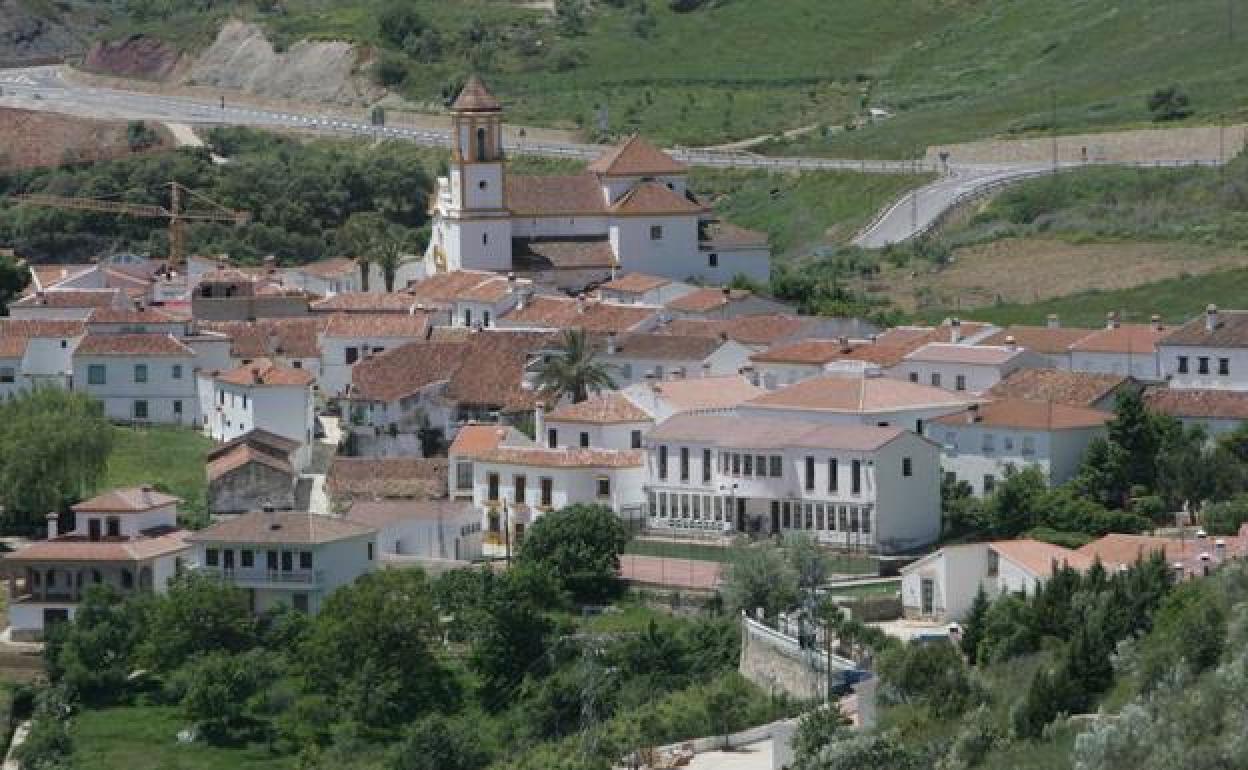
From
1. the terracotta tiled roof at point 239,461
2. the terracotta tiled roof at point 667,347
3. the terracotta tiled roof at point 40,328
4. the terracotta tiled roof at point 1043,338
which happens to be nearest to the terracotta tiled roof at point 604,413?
the terracotta tiled roof at point 667,347

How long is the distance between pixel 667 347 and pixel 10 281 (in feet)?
68.5

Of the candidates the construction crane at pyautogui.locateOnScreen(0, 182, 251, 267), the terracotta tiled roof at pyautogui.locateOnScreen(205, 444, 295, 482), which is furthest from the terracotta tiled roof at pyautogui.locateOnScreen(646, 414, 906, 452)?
the construction crane at pyautogui.locateOnScreen(0, 182, 251, 267)

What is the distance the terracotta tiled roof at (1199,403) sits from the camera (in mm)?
66562

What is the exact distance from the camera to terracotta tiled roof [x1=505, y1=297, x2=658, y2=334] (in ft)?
255

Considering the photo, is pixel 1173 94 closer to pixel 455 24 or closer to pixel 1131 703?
pixel 455 24

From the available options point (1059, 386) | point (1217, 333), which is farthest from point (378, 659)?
point (1217, 333)

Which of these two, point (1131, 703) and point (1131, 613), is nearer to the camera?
point (1131, 703)

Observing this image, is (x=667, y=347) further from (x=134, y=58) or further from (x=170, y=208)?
(x=134, y=58)

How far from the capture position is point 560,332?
76438 mm

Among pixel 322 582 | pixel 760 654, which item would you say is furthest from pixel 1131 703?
pixel 322 582

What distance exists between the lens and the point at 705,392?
7000cm

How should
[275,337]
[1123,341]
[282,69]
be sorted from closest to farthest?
[1123,341] < [275,337] < [282,69]

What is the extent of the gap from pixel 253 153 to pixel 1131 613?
2973 inches

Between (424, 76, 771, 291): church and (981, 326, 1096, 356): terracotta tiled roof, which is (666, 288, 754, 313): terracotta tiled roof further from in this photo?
(981, 326, 1096, 356): terracotta tiled roof
